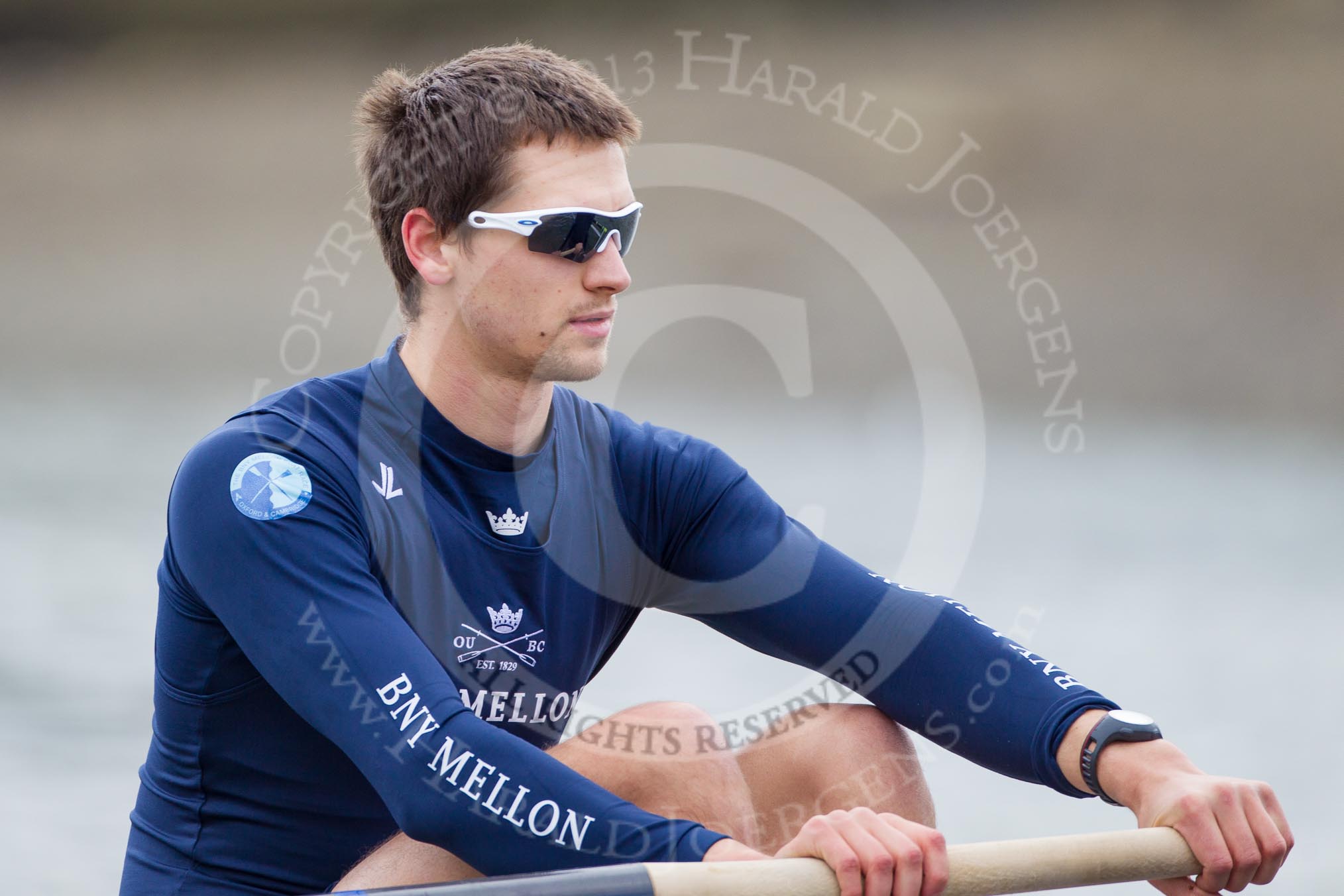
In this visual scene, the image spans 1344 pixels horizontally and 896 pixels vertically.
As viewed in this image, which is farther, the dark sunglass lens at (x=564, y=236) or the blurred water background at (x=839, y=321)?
the blurred water background at (x=839, y=321)

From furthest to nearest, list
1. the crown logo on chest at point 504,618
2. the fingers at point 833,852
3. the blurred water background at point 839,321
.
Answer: the blurred water background at point 839,321 < the crown logo on chest at point 504,618 < the fingers at point 833,852

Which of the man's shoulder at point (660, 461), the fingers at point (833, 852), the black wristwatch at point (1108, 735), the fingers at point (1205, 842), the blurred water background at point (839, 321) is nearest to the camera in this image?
the fingers at point (833, 852)

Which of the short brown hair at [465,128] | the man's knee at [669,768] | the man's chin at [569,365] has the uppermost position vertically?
the short brown hair at [465,128]

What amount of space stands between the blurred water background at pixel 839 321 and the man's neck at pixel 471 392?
3.48ft

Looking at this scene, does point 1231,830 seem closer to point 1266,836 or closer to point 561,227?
point 1266,836

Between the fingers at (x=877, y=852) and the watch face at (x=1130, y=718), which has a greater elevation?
the watch face at (x=1130, y=718)

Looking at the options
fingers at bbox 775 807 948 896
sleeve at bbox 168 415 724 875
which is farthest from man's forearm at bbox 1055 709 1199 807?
sleeve at bbox 168 415 724 875

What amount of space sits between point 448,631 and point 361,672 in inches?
8.4

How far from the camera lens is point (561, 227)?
1.16m

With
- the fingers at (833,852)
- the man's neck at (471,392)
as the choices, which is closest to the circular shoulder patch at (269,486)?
the man's neck at (471,392)

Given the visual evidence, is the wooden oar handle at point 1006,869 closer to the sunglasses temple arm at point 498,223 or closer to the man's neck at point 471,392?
the man's neck at point 471,392

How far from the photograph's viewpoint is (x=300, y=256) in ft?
18.5

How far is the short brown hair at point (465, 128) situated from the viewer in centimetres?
118

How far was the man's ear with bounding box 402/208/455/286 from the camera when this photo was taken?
47.9 inches
